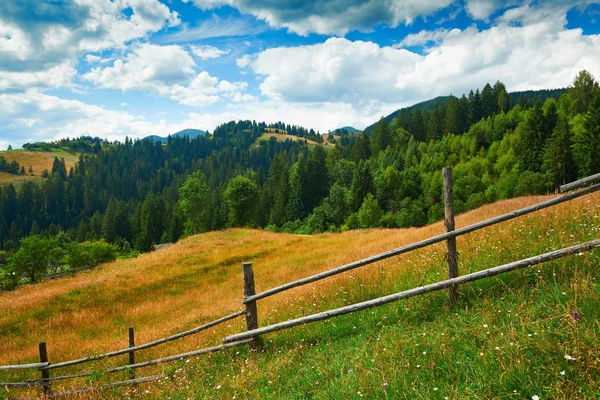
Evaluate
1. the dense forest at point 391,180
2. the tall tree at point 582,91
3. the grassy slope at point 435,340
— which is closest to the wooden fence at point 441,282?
the grassy slope at point 435,340

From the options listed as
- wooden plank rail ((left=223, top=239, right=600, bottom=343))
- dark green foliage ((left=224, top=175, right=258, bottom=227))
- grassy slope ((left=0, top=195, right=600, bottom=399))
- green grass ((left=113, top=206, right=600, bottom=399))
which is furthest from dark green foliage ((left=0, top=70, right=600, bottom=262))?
wooden plank rail ((left=223, top=239, right=600, bottom=343))

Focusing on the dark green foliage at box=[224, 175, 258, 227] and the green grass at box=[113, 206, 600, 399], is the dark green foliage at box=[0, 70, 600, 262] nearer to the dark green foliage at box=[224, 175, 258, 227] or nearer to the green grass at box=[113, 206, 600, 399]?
the dark green foliage at box=[224, 175, 258, 227]

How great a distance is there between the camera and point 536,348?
3.27 metres

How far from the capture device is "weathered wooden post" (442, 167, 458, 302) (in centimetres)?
551

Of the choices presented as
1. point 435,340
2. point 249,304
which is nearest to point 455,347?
point 435,340

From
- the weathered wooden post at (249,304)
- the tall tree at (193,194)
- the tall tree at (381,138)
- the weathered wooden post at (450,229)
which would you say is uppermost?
the tall tree at (381,138)

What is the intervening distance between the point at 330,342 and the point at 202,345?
494 centimetres

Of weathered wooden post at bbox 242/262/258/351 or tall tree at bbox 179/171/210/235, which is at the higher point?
tall tree at bbox 179/171/210/235

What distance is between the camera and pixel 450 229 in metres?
5.85

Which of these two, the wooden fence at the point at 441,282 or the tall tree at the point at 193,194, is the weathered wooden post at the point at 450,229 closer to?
the wooden fence at the point at 441,282

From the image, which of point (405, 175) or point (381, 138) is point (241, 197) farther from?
point (381, 138)

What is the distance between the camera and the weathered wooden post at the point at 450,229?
5.51m

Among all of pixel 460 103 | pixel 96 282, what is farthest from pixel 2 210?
pixel 460 103

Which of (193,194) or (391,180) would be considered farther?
(391,180)
